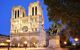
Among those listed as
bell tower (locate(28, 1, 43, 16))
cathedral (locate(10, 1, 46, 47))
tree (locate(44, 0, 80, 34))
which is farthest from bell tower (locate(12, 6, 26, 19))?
tree (locate(44, 0, 80, 34))

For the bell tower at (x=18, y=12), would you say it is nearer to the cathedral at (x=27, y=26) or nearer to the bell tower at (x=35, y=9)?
the cathedral at (x=27, y=26)

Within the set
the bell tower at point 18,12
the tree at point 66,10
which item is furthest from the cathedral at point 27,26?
the tree at point 66,10

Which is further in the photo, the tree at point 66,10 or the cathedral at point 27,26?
the cathedral at point 27,26

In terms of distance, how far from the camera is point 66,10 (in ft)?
44.2

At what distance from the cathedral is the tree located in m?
59.7

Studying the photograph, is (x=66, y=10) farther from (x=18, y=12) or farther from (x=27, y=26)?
(x=18, y=12)

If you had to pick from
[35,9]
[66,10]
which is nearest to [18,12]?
[35,9]

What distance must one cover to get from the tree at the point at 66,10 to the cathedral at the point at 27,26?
5973cm

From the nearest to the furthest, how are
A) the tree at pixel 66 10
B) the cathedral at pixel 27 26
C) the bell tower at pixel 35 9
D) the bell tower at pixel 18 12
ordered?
the tree at pixel 66 10, the cathedral at pixel 27 26, the bell tower at pixel 35 9, the bell tower at pixel 18 12

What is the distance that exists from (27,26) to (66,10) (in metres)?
69.3

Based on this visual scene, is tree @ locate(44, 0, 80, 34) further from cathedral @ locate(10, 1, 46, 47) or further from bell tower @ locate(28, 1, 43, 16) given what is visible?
bell tower @ locate(28, 1, 43, 16)

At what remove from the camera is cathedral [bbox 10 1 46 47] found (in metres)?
77.4

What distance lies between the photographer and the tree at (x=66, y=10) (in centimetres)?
1306

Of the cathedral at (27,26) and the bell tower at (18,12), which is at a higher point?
the bell tower at (18,12)
